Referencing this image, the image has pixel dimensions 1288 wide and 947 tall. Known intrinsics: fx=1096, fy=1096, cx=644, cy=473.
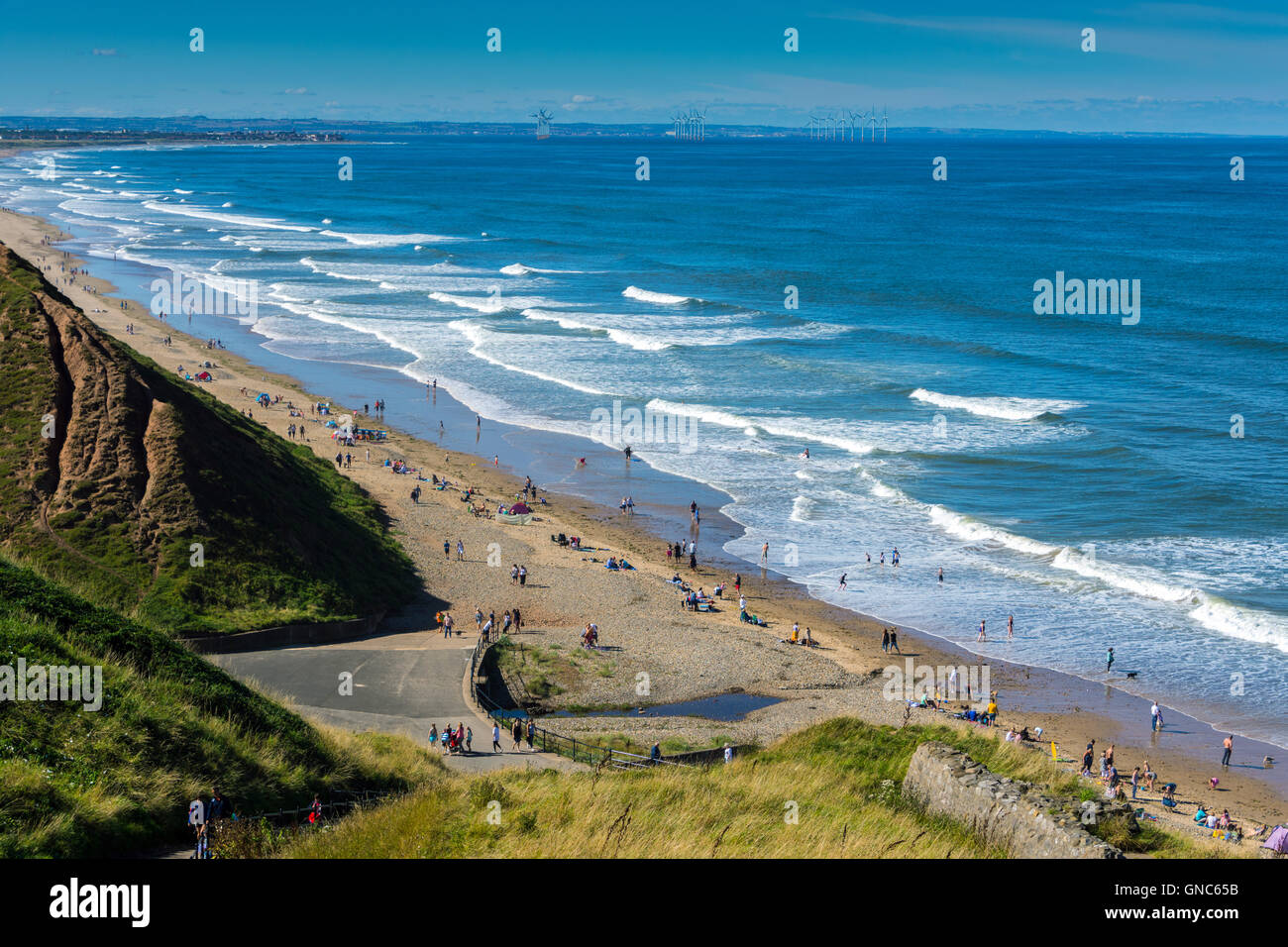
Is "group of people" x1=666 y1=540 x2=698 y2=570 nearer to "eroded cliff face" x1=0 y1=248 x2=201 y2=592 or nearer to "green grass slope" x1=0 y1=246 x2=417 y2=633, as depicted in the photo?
"green grass slope" x1=0 y1=246 x2=417 y2=633

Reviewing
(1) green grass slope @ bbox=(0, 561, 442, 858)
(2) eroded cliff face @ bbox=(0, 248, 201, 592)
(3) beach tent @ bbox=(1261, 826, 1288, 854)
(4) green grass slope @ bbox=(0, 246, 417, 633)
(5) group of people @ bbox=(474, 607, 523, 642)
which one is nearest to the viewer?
(1) green grass slope @ bbox=(0, 561, 442, 858)

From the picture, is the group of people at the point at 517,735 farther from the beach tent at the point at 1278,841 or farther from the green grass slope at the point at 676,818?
the beach tent at the point at 1278,841

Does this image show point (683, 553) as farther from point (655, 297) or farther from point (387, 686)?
point (655, 297)

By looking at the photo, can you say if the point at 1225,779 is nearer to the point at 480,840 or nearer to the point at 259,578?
the point at 480,840

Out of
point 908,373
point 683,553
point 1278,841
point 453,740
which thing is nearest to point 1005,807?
point 1278,841

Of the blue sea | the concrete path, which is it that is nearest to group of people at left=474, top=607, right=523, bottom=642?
the concrete path

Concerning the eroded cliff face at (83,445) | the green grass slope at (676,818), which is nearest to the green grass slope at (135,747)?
the green grass slope at (676,818)
